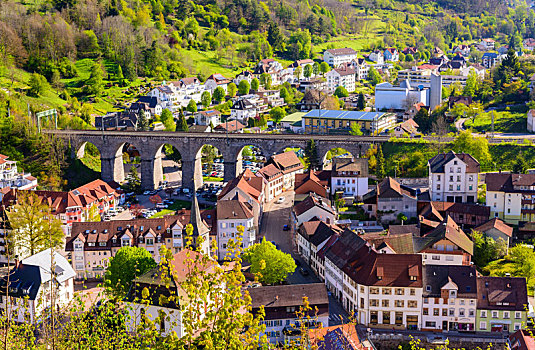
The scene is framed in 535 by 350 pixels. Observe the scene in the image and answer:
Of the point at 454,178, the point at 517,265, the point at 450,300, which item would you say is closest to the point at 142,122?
the point at 454,178

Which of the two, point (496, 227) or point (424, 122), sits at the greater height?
point (424, 122)

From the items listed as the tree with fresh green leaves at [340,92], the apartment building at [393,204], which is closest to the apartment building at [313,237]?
the apartment building at [393,204]

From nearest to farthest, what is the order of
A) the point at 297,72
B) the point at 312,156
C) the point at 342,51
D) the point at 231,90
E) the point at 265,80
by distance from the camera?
the point at 312,156
the point at 231,90
the point at 265,80
the point at 297,72
the point at 342,51

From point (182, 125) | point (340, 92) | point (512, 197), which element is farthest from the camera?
point (340, 92)

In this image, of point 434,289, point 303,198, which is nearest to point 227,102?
point 303,198

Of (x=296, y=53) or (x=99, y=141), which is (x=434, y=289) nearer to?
(x=99, y=141)

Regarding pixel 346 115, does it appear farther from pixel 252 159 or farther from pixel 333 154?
pixel 252 159

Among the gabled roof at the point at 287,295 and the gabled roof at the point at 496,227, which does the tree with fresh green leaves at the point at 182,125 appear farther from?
the gabled roof at the point at 287,295
